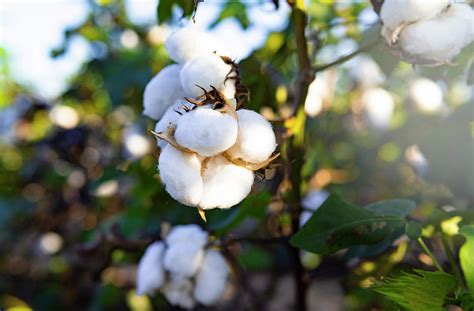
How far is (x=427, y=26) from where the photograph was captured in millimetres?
845

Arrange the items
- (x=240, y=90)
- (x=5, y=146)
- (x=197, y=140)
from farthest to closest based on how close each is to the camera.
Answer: (x=5, y=146), (x=240, y=90), (x=197, y=140)

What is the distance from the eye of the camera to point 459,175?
145 centimetres

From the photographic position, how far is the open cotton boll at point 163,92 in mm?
898

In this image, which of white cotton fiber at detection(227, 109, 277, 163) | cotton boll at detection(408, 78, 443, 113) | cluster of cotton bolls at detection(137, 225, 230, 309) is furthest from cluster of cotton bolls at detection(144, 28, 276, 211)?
cotton boll at detection(408, 78, 443, 113)

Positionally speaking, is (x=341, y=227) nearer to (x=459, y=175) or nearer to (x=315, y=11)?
(x=459, y=175)

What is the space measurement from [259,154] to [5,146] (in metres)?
2.99

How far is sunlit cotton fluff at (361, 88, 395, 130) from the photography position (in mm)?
2146

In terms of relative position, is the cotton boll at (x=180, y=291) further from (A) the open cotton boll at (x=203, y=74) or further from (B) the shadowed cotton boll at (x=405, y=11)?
(B) the shadowed cotton boll at (x=405, y=11)

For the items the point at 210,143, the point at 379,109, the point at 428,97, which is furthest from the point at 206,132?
the point at 379,109

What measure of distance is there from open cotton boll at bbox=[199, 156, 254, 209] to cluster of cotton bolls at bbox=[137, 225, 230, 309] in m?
→ 0.46

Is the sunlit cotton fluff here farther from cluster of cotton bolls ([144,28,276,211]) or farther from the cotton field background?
cluster of cotton bolls ([144,28,276,211])

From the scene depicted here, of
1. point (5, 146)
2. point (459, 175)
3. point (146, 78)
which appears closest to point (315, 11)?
point (146, 78)

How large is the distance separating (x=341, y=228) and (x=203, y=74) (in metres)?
0.36

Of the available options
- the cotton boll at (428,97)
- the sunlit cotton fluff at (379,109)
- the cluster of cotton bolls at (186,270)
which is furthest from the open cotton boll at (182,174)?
the sunlit cotton fluff at (379,109)
